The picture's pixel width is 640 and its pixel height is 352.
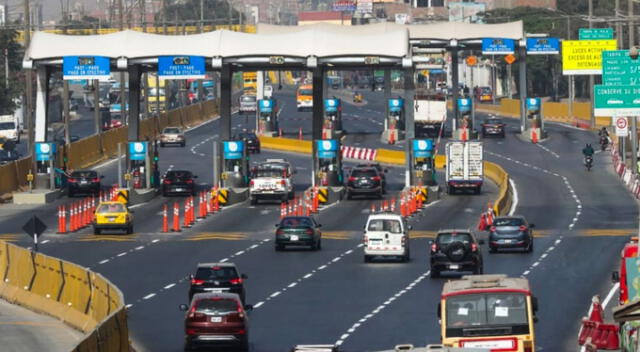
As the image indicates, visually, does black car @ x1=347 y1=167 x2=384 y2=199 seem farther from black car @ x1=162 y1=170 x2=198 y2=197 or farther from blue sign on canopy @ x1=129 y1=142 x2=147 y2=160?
blue sign on canopy @ x1=129 y1=142 x2=147 y2=160

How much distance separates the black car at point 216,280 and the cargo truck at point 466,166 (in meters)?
40.1

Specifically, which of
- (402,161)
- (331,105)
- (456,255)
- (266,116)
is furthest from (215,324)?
(266,116)

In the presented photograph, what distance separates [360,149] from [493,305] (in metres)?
77.9

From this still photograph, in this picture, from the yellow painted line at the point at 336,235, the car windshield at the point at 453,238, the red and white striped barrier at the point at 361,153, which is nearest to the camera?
the car windshield at the point at 453,238

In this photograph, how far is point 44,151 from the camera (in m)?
79.9

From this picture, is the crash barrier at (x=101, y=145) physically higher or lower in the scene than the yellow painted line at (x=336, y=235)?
higher

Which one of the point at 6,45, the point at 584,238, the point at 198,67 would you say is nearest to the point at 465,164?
the point at 198,67

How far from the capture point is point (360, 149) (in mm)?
105312

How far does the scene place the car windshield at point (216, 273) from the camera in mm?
41312

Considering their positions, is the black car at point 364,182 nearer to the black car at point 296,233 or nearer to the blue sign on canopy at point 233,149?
the blue sign on canopy at point 233,149

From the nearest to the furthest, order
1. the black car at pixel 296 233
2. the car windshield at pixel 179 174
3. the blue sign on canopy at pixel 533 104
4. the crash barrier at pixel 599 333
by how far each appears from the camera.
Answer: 1. the crash barrier at pixel 599 333
2. the black car at pixel 296 233
3. the car windshield at pixel 179 174
4. the blue sign on canopy at pixel 533 104

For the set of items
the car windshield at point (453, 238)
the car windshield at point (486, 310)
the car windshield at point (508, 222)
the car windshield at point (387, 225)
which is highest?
the car windshield at point (486, 310)

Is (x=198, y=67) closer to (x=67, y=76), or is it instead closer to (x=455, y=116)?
(x=67, y=76)

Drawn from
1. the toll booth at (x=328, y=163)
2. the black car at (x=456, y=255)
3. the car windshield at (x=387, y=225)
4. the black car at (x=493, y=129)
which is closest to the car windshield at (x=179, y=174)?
the toll booth at (x=328, y=163)
